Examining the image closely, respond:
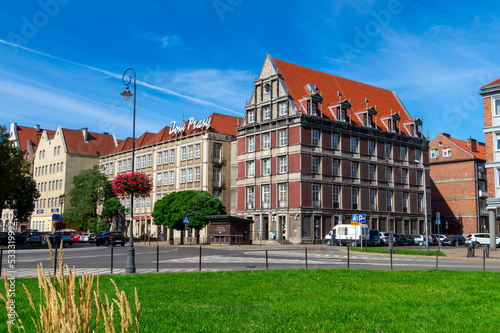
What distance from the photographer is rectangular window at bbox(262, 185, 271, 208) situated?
6500 centimetres

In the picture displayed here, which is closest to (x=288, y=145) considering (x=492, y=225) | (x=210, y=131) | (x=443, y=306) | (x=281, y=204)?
(x=281, y=204)

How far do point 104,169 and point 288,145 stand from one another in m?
44.9

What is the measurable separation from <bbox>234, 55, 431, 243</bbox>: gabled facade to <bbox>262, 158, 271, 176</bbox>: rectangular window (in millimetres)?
53

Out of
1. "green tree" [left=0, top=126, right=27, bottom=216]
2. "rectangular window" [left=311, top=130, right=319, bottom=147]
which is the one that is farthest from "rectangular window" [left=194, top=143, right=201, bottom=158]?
"green tree" [left=0, top=126, right=27, bottom=216]

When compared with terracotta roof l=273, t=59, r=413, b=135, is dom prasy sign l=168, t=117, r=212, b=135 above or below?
below

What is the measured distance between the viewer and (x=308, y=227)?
61.2 meters

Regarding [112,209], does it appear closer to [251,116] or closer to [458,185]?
[251,116]

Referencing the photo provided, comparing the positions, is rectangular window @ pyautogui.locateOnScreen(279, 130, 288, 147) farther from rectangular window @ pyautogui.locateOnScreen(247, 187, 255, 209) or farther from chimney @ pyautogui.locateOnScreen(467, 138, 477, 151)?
chimney @ pyautogui.locateOnScreen(467, 138, 477, 151)

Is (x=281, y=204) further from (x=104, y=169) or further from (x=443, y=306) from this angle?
(x=443, y=306)

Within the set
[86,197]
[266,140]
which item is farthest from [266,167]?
[86,197]

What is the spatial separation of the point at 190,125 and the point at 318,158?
24.7 m

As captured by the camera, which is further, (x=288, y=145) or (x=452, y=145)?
(x=452, y=145)

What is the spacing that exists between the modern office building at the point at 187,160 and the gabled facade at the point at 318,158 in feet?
18.8

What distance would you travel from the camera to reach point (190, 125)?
3137 inches
